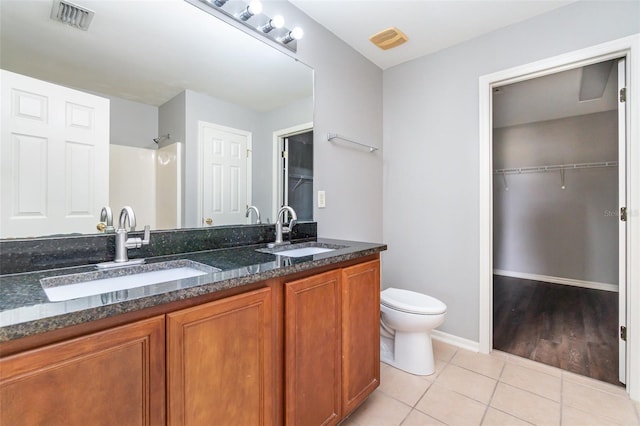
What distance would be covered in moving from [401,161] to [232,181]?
62.7 inches

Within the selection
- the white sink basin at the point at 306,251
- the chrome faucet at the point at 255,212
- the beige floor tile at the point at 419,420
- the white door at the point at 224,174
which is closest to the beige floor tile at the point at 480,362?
the beige floor tile at the point at 419,420

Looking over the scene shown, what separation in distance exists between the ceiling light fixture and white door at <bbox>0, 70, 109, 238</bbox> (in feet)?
2.43

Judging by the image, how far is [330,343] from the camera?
1.27 metres

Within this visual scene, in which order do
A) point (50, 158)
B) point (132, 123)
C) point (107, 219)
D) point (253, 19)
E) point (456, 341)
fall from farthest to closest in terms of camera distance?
point (456, 341) → point (253, 19) → point (132, 123) → point (107, 219) → point (50, 158)

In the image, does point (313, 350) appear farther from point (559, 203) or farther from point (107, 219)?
point (559, 203)

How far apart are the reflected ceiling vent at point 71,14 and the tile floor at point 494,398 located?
6.96ft

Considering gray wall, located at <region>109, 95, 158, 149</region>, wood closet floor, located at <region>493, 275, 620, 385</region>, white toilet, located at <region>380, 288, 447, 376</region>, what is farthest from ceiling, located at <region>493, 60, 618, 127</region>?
gray wall, located at <region>109, 95, 158, 149</region>

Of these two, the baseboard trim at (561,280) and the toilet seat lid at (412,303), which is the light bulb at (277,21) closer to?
the toilet seat lid at (412,303)

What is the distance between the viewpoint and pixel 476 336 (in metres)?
2.18

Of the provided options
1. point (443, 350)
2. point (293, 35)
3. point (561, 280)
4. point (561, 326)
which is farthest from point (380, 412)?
point (561, 280)

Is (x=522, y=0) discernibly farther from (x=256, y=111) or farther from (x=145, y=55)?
(x=145, y=55)

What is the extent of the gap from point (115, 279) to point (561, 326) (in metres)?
3.36

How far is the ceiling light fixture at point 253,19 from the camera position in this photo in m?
1.46

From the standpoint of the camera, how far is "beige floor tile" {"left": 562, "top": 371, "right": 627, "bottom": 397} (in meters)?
1.66
